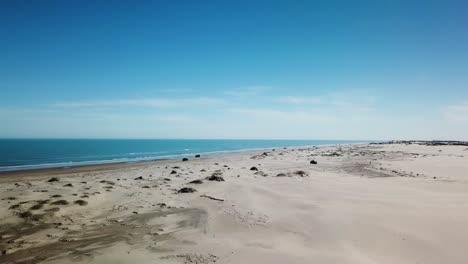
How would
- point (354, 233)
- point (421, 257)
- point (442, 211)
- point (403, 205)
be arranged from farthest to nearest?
1. point (403, 205)
2. point (442, 211)
3. point (354, 233)
4. point (421, 257)

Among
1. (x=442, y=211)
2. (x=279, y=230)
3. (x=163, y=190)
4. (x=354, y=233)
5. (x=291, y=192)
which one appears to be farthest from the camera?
(x=163, y=190)

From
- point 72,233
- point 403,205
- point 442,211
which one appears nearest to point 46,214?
point 72,233

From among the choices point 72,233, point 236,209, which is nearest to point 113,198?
point 72,233

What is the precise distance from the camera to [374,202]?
36.4 ft

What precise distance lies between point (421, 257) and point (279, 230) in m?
3.30

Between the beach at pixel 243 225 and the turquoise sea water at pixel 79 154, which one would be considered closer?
the beach at pixel 243 225

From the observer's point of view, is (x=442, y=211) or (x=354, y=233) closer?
(x=354, y=233)

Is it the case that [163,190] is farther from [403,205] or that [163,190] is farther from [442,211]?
[442,211]

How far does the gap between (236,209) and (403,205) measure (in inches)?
220

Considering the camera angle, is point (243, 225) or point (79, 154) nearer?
point (243, 225)

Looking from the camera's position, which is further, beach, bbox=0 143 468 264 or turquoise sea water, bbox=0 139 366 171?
turquoise sea water, bbox=0 139 366 171

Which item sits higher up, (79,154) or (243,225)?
(243,225)

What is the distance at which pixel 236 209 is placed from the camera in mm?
10844

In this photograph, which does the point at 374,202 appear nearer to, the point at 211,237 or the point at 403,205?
the point at 403,205
